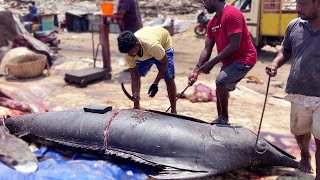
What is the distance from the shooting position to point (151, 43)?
4.45 metres

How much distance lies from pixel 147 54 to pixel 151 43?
18 cm

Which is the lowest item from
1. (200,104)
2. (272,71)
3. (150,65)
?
(200,104)

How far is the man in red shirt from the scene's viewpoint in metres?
3.98

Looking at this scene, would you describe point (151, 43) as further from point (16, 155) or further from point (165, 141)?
point (16, 155)

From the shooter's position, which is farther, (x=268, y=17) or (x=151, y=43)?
(x=268, y=17)

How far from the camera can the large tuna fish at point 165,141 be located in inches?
139

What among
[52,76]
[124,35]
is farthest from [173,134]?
[52,76]

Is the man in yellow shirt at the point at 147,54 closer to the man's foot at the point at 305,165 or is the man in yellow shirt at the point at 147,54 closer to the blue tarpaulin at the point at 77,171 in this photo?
the blue tarpaulin at the point at 77,171

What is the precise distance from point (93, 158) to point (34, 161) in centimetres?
60

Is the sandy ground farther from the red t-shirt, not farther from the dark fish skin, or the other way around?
the dark fish skin

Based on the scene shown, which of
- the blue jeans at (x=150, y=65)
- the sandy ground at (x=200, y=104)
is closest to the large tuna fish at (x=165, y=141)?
the sandy ground at (x=200, y=104)

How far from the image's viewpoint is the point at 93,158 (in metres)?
3.95

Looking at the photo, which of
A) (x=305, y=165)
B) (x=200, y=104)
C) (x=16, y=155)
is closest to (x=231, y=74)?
(x=305, y=165)

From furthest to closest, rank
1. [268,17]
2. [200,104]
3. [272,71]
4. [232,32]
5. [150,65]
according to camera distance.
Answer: [268,17] → [200,104] → [150,65] → [232,32] → [272,71]
